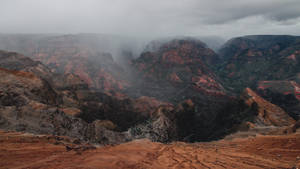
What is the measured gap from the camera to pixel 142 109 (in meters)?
53.1

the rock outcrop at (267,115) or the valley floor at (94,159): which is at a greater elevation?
the valley floor at (94,159)

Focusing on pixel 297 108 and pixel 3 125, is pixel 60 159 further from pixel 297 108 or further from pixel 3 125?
pixel 297 108

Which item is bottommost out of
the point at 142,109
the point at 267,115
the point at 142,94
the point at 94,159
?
the point at 142,94

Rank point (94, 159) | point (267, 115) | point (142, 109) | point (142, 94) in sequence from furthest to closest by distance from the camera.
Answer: point (142, 94) → point (142, 109) → point (267, 115) → point (94, 159)

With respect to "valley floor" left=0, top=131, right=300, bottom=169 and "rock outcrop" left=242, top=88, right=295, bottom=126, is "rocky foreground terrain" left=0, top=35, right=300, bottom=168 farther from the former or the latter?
"rock outcrop" left=242, top=88, right=295, bottom=126

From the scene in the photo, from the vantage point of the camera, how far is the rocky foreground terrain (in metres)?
7.92

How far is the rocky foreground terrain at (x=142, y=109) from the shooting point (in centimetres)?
792

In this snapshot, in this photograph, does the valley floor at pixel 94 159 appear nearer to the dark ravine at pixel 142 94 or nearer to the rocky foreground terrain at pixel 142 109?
the rocky foreground terrain at pixel 142 109

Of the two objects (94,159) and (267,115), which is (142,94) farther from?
(94,159)

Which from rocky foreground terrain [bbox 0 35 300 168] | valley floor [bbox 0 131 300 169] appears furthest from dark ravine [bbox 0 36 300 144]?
valley floor [bbox 0 131 300 169]

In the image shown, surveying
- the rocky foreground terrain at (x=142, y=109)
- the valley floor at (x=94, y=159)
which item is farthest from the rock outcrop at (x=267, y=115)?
the valley floor at (x=94, y=159)

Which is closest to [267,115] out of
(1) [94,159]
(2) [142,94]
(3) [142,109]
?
(3) [142,109]

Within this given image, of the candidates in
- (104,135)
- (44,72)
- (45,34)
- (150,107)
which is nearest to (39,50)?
(45,34)

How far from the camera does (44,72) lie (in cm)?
5788
